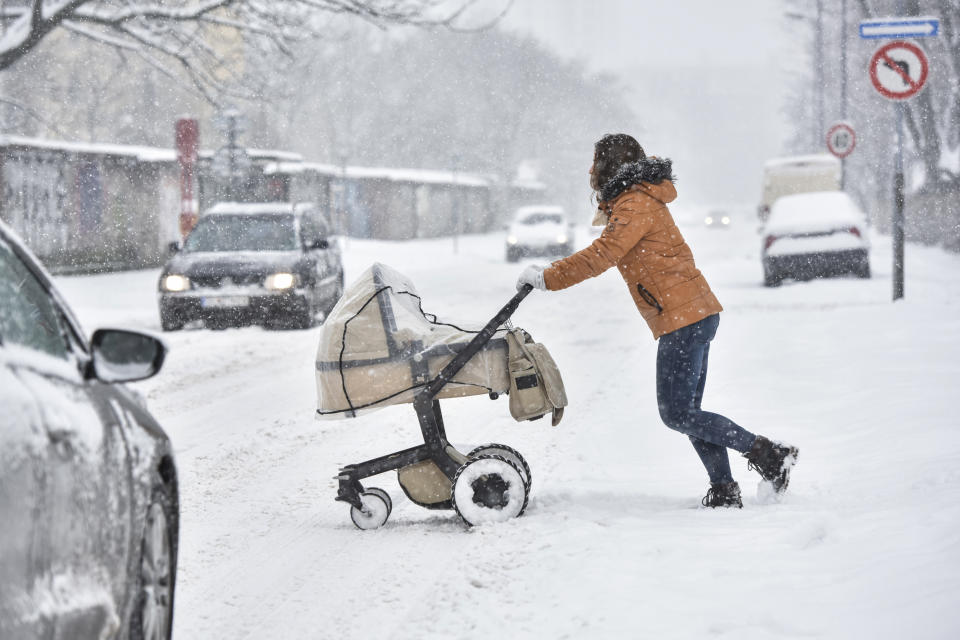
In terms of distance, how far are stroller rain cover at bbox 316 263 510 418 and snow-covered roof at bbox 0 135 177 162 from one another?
2145 centimetres

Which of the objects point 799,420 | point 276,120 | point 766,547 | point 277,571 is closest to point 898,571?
point 766,547

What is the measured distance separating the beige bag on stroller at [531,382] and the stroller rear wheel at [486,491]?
0.86 feet

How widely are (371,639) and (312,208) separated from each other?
1427cm

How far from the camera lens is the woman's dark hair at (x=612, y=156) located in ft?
17.0

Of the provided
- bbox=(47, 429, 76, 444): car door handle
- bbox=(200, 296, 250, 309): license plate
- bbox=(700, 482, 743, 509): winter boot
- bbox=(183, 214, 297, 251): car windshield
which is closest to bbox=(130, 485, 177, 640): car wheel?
bbox=(47, 429, 76, 444): car door handle

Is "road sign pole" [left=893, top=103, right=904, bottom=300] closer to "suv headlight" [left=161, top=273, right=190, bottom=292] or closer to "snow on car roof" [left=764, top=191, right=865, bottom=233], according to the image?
"snow on car roof" [left=764, top=191, right=865, bottom=233]

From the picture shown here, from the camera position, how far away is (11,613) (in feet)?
6.86

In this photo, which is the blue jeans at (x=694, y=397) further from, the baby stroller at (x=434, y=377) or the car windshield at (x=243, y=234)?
the car windshield at (x=243, y=234)

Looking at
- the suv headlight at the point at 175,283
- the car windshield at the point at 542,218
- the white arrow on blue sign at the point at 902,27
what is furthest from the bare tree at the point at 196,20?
the car windshield at the point at 542,218

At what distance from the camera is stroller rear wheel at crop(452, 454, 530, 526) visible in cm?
510

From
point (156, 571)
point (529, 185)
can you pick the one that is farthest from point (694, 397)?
point (529, 185)

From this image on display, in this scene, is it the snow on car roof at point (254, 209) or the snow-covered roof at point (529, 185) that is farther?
the snow-covered roof at point (529, 185)

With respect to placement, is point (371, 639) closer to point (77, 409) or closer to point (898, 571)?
point (77, 409)

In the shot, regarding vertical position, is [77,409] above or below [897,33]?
below
